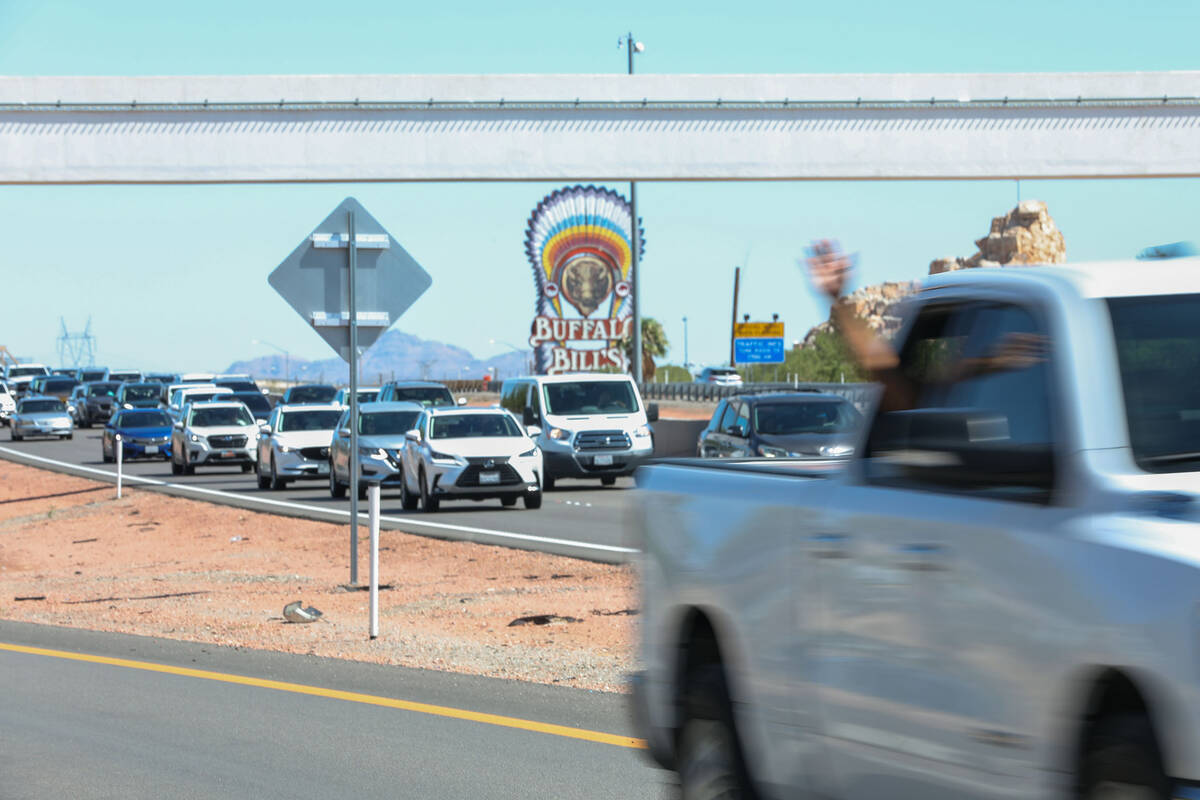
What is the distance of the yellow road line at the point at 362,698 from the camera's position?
8.97 metres

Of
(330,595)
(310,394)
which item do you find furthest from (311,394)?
(330,595)

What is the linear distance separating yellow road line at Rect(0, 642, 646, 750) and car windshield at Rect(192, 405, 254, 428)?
30.4 metres

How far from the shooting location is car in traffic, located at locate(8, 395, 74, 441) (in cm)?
6175

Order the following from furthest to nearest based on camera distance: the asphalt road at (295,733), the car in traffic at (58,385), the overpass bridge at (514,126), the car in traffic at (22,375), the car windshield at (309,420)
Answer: the car in traffic at (22,375) → the car in traffic at (58,385) → the overpass bridge at (514,126) → the car windshield at (309,420) → the asphalt road at (295,733)

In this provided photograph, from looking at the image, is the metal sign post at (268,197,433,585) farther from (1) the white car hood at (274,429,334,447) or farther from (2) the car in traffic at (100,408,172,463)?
(2) the car in traffic at (100,408,172,463)

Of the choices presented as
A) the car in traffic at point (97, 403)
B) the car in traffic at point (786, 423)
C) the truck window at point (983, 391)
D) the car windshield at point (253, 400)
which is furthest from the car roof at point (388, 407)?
the car in traffic at point (97, 403)

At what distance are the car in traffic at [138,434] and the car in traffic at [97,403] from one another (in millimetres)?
21086

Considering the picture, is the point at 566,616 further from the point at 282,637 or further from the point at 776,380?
the point at 776,380

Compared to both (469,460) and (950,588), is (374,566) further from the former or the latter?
(469,460)

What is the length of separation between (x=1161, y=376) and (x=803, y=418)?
70.0 ft

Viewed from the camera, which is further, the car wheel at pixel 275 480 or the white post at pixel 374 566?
the car wheel at pixel 275 480

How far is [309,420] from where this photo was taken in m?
36.2

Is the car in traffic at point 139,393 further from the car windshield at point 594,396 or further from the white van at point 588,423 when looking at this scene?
the car windshield at point 594,396

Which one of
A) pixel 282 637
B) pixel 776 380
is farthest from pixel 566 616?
pixel 776 380
